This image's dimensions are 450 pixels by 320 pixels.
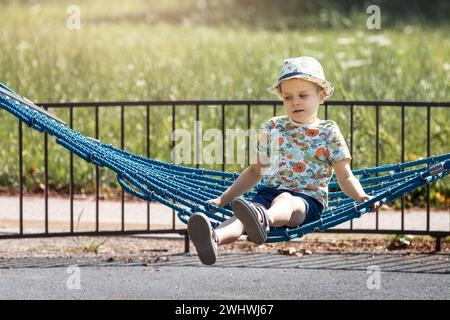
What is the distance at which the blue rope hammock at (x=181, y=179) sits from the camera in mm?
6863

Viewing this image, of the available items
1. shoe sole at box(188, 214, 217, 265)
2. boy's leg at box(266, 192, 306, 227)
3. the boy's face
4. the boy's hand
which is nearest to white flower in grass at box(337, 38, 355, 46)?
the boy's face

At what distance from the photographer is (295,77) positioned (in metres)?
6.95

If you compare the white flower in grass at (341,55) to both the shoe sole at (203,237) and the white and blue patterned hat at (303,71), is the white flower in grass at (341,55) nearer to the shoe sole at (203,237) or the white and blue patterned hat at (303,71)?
the white and blue patterned hat at (303,71)

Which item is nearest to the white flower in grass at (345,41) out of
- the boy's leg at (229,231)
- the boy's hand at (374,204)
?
the boy's hand at (374,204)

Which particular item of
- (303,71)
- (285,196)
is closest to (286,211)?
(285,196)

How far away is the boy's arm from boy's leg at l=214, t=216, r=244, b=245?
682 millimetres

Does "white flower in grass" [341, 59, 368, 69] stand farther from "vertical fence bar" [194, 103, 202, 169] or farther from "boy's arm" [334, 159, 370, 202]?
"boy's arm" [334, 159, 370, 202]

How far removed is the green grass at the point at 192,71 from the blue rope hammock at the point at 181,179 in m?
3.50

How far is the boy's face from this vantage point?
702cm

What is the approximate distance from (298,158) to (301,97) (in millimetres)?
388

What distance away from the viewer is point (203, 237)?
648 cm

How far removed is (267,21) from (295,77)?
16.4 m
